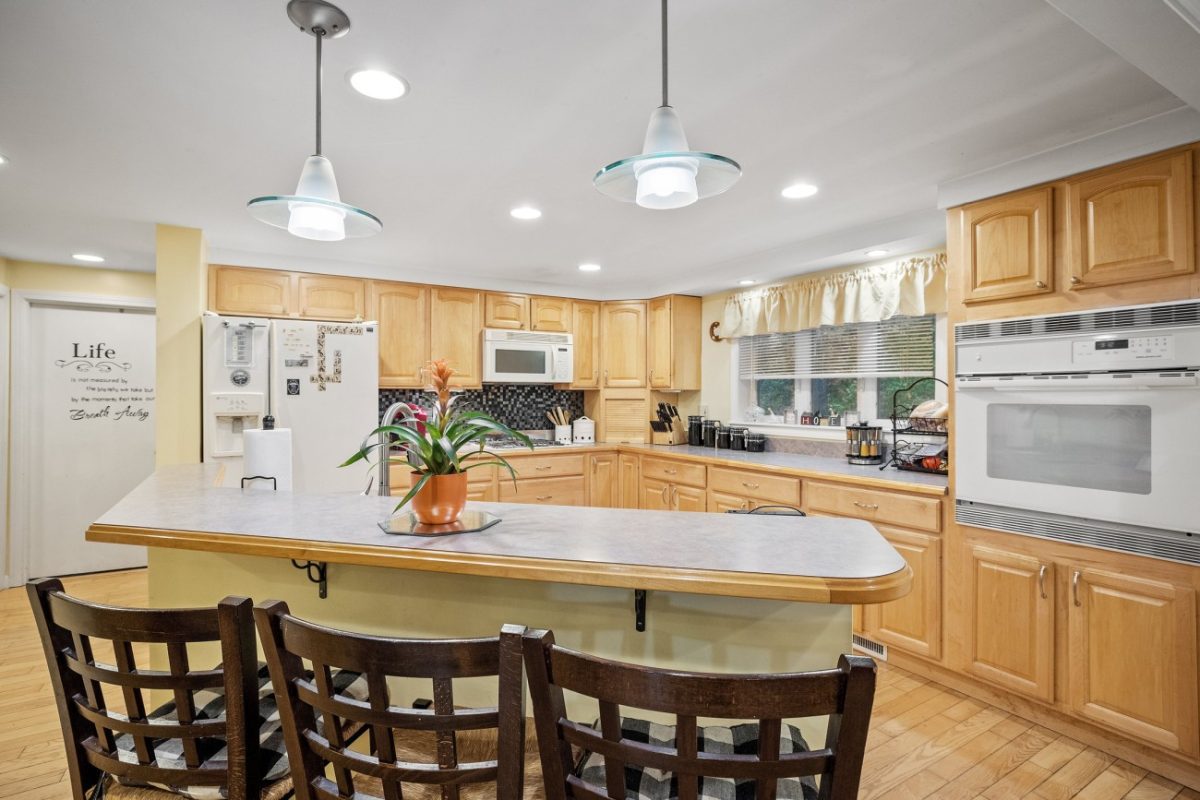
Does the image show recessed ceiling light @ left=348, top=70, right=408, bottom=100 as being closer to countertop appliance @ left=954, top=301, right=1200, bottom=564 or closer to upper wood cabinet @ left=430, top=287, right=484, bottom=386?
countertop appliance @ left=954, top=301, right=1200, bottom=564

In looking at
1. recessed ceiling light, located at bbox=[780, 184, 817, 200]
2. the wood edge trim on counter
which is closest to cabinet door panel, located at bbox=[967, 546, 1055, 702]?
the wood edge trim on counter

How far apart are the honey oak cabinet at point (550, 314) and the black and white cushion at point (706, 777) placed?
405 centimetres

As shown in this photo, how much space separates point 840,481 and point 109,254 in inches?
192

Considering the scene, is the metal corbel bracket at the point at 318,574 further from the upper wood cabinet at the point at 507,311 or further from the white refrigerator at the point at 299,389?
the upper wood cabinet at the point at 507,311

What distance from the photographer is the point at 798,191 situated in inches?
107

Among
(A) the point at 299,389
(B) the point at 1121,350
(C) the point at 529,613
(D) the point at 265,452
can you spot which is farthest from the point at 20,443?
(B) the point at 1121,350

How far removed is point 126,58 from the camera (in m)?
1.65

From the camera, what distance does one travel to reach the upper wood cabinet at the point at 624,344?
509 cm

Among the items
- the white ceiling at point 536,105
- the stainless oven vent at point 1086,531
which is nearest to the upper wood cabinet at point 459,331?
the white ceiling at point 536,105

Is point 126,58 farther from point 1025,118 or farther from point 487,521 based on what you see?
point 1025,118

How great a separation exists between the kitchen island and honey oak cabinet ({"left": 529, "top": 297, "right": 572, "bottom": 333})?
134 inches

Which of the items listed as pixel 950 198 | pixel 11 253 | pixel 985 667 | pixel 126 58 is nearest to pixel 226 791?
pixel 126 58

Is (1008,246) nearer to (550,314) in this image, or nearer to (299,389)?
(550,314)

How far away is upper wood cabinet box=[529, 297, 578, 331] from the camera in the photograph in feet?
16.2
